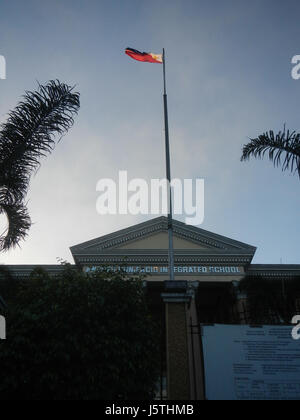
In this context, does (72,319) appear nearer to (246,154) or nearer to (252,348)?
(252,348)

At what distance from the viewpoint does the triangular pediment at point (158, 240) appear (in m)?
27.5

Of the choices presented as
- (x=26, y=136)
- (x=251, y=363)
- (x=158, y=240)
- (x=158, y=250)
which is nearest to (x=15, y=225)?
(x=26, y=136)

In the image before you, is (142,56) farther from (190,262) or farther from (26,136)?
(190,262)

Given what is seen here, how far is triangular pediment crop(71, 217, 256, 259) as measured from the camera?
27500 mm

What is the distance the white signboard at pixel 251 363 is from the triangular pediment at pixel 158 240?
59.5ft

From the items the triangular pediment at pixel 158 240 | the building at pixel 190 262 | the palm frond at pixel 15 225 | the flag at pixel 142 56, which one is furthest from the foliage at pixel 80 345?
the triangular pediment at pixel 158 240

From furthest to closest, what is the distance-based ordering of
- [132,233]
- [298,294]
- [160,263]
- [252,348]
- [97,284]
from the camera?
[132,233] < [160,263] < [298,294] < [97,284] < [252,348]

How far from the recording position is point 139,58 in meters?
16.2

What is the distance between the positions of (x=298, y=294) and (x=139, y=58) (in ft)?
49.5

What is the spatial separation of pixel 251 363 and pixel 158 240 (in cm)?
2021

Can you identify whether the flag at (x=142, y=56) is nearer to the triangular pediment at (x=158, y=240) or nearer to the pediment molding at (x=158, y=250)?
the pediment molding at (x=158, y=250)

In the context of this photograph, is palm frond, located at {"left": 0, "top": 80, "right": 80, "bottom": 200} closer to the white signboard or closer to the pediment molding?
the white signboard
